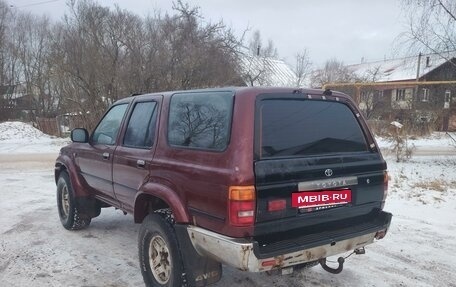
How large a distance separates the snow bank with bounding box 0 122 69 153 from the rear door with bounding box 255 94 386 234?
48.4 feet

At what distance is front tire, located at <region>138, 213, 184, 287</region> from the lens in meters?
3.45

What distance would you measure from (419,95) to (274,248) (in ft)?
42.9

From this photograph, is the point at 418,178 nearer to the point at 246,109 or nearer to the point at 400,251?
the point at 400,251

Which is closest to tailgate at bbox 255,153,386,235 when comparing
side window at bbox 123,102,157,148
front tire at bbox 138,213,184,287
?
front tire at bbox 138,213,184,287

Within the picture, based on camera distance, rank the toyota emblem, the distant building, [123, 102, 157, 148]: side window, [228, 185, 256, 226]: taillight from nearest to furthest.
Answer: [228, 185, 256, 226]: taillight
the toyota emblem
[123, 102, 157, 148]: side window
the distant building

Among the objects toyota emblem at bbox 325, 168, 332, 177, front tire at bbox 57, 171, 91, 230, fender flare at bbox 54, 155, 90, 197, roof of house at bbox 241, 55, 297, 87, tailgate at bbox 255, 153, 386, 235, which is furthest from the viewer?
roof of house at bbox 241, 55, 297, 87

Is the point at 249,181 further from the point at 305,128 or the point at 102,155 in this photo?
the point at 102,155

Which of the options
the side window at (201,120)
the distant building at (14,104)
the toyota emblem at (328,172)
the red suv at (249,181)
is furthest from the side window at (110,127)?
the distant building at (14,104)

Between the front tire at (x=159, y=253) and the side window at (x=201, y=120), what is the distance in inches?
27.6

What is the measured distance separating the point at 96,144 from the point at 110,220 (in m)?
1.65

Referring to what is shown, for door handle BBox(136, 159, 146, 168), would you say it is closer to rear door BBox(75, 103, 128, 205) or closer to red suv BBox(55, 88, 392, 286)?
red suv BBox(55, 88, 392, 286)

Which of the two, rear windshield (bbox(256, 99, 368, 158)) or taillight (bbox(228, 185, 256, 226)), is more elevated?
rear windshield (bbox(256, 99, 368, 158))

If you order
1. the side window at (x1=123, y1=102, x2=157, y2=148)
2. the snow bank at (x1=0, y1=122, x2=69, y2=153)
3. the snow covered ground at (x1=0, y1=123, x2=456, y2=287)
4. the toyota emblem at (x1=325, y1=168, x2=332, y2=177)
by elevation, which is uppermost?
the side window at (x1=123, y1=102, x2=157, y2=148)

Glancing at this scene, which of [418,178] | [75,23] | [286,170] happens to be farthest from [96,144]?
[75,23]
